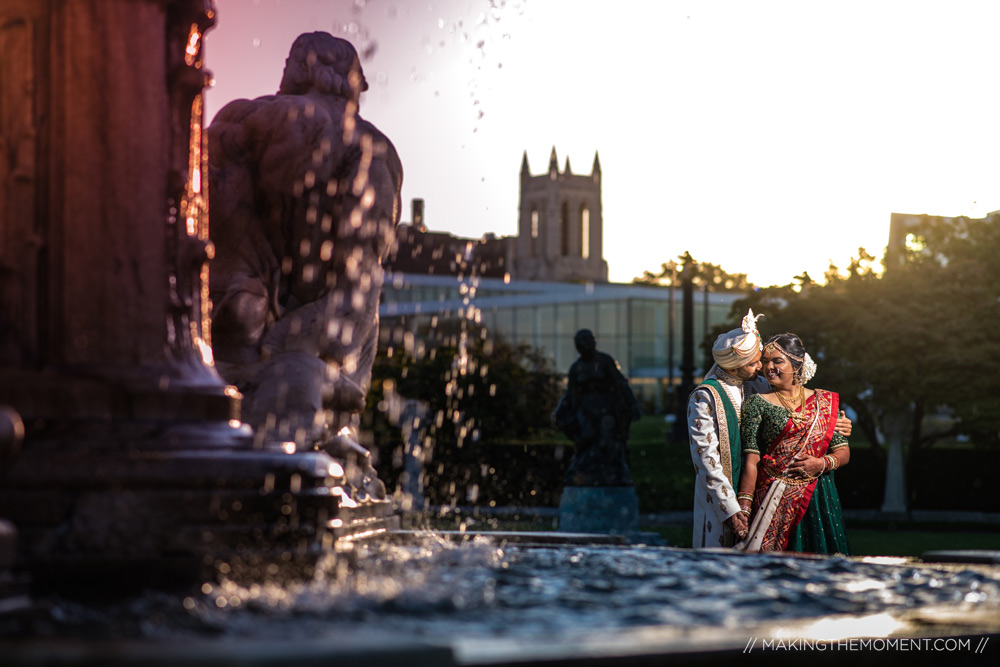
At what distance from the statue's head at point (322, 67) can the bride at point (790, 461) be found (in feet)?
8.13

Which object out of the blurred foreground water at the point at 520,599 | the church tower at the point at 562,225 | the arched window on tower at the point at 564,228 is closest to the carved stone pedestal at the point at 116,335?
the blurred foreground water at the point at 520,599

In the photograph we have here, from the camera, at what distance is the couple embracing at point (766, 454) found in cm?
647

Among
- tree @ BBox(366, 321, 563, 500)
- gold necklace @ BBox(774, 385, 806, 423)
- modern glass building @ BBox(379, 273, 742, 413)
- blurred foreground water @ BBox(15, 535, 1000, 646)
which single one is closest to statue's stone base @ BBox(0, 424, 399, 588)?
blurred foreground water @ BBox(15, 535, 1000, 646)

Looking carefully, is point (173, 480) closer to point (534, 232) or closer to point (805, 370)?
point (805, 370)

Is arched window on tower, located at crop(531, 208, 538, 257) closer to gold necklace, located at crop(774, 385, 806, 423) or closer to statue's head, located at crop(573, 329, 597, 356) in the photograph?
statue's head, located at crop(573, 329, 597, 356)

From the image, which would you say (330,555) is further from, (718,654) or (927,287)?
(927,287)

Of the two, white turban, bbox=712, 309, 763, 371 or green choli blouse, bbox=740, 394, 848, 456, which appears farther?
white turban, bbox=712, 309, 763, 371

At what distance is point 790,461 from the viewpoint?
21.6ft

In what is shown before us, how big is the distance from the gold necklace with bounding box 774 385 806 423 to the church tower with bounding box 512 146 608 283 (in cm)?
12746

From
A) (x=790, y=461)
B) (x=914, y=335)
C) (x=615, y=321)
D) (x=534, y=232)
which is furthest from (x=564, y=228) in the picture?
(x=790, y=461)

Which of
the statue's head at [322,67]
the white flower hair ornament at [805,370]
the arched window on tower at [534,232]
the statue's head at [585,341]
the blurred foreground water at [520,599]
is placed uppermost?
the arched window on tower at [534,232]

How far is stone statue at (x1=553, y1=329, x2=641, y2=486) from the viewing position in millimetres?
15430

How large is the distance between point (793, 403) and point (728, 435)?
45 centimetres

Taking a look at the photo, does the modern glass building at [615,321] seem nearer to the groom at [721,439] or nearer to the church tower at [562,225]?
the groom at [721,439]
